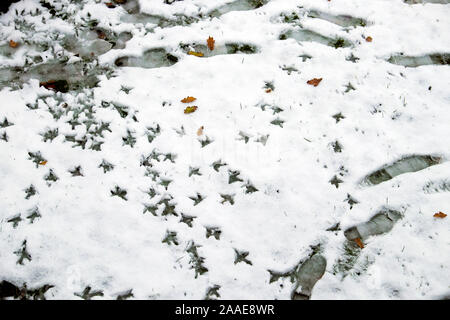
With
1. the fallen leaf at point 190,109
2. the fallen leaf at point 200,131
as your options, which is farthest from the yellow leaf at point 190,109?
the fallen leaf at point 200,131

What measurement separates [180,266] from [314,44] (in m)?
3.65

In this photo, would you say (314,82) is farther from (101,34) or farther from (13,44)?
(13,44)

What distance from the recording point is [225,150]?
3721mm

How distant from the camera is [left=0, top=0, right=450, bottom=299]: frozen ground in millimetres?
2975

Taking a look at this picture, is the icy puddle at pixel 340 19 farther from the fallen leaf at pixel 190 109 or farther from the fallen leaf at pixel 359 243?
the fallen leaf at pixel 359 243

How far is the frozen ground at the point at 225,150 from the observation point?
2.97 metres

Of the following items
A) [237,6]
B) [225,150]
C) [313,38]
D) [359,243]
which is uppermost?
[237,6]

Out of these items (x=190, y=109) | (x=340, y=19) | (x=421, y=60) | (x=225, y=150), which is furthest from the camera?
(x=340, y=19)

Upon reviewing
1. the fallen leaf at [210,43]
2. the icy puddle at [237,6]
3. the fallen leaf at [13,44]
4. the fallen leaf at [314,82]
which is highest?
the icy puddle at [237,6]

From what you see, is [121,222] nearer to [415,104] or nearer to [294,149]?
[294,149]

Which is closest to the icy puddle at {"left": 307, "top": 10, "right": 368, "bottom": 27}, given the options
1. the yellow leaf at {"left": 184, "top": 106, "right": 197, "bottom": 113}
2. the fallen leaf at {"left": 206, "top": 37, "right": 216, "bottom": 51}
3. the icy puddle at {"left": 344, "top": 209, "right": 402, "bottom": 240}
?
the fallen leaf at {"left": 206, "top": 37, "right": 216, "bottom": 51}

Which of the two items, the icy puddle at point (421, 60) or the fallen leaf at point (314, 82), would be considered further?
the icy puddle at point (421, 60)

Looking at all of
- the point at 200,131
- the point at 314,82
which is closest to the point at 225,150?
the point at 200,131

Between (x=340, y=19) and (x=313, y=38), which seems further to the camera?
(x=340, y=19)
